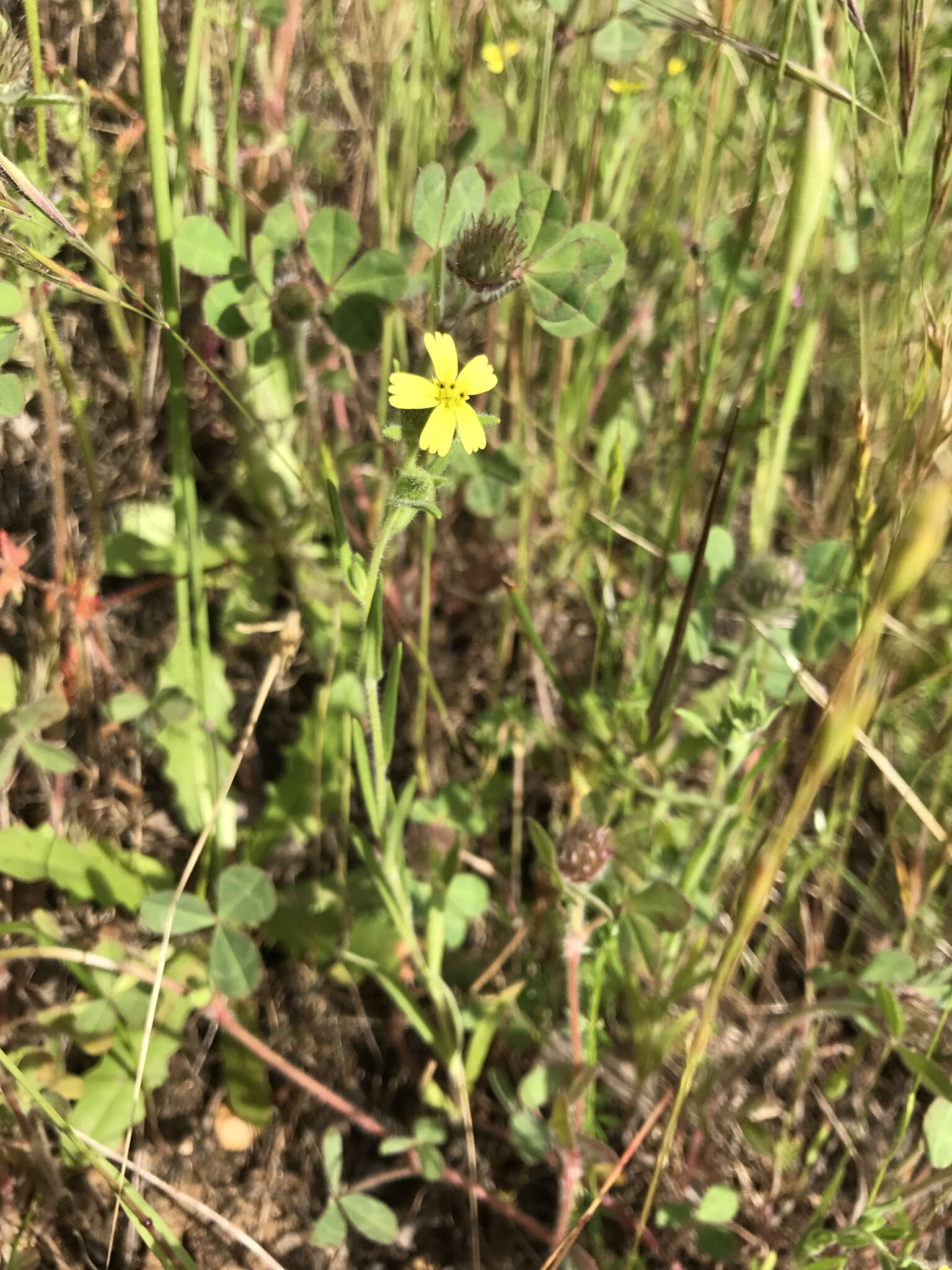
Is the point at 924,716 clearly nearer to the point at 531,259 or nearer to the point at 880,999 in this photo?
the point at 880,999

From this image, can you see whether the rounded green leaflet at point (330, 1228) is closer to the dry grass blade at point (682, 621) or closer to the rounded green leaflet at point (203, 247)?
the dry grass blade at point (682, 621)

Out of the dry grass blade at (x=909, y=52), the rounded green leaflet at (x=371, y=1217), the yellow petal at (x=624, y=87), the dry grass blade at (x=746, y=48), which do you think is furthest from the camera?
the yellow petal at (x=624, y=87)

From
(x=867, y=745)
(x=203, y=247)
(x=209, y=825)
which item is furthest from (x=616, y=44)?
(x=209, y=825)

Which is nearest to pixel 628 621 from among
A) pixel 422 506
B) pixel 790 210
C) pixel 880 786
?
pixel 880 786

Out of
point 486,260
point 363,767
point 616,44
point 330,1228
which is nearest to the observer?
point 486,260

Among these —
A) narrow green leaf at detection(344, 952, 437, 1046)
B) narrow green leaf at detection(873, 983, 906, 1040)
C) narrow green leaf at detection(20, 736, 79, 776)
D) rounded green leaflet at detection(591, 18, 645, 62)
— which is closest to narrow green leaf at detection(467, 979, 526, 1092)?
narrow green leaf at detection(344, 952, 437, 1046)

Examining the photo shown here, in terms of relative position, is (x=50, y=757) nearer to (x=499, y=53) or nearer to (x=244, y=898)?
(x=244, y=898)

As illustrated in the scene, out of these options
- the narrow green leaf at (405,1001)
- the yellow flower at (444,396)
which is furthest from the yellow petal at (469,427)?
the narrow green leaf at (405,1001)
